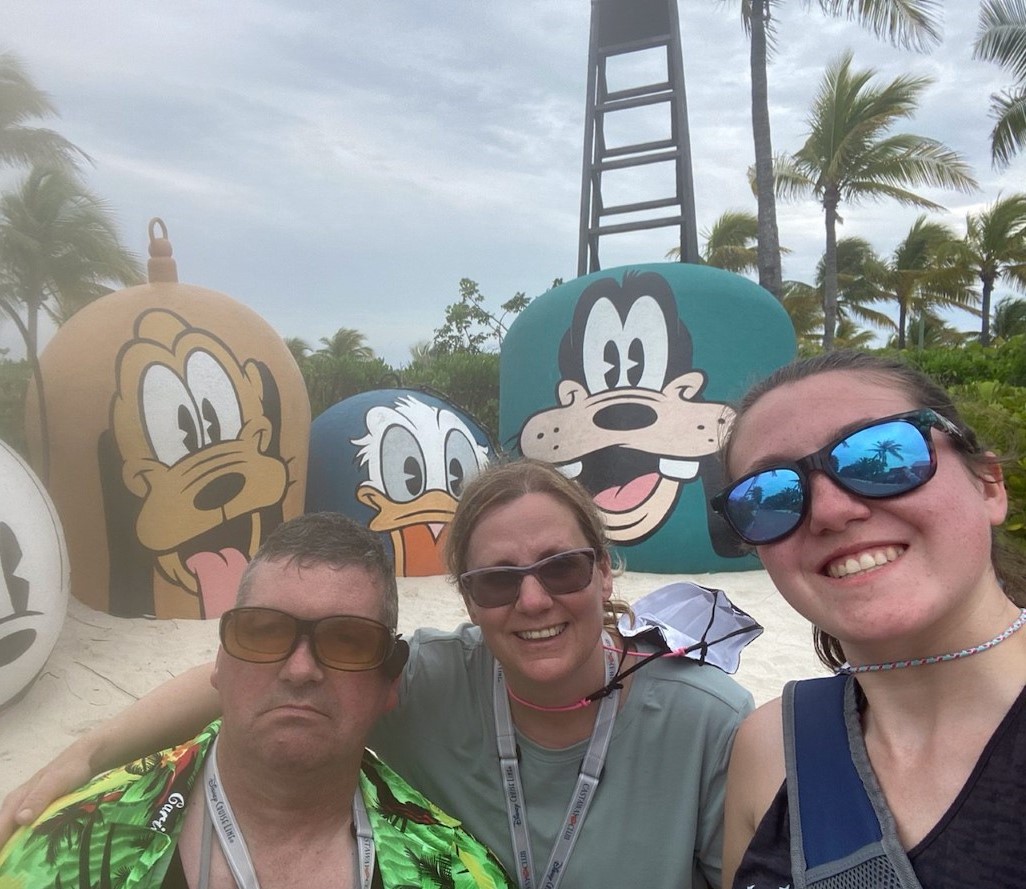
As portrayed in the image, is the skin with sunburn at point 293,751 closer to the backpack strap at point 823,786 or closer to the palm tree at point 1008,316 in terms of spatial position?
the backpack strap at point 823,786

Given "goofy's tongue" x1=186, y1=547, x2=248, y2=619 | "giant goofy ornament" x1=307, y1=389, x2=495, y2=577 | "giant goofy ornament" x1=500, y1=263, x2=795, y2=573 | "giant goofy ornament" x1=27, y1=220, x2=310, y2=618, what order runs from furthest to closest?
"giant goofy ornament" x1=500, y1=263, x2=795, y2=573 → "giant goofy ornament" x1=307, y1=389, x2=495, y2=577 → "goofy's tongue" x1=186, y1=547, x2=248, y2=619 → "giant goofy ornament" x1=27, y1=220, x2=310, y2=618

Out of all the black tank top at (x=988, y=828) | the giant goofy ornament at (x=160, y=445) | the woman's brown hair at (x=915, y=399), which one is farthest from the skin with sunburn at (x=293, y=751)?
the giant goofy ornament at (x=160, y=445)

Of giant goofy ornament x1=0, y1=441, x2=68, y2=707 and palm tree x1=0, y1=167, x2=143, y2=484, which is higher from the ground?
palm tree x1=0, y1=167, x2=143, y2=484

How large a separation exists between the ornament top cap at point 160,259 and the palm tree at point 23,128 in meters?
10.9

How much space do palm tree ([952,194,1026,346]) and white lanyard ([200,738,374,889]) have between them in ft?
103

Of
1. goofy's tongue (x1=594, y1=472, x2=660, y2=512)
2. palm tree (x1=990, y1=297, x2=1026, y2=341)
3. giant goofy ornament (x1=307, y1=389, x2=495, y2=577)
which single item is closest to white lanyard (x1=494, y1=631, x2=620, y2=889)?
giant goofy ornament (x1=307, y1=389, x2=495, y2=577)

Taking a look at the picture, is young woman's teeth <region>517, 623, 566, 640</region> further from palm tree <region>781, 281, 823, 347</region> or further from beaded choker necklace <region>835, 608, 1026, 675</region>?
palm tree <region>781, 281, 823, 347</region>

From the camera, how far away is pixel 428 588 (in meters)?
6.04

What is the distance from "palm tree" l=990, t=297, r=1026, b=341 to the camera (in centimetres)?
3441

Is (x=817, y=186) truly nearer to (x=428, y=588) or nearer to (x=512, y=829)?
(x=428, y=588)

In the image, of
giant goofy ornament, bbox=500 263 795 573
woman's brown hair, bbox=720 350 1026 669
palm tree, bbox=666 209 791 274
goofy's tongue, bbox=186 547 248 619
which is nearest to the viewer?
woman's brown hair, bbox=720 350 1026 669

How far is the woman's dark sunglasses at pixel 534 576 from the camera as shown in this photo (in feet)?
5.04

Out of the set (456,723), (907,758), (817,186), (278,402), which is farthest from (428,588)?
(817,186)

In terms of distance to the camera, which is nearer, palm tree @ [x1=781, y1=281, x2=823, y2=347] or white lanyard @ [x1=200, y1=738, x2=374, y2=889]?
white lanyard @ [x1=200, y1=738, x2=374, y2=889]
